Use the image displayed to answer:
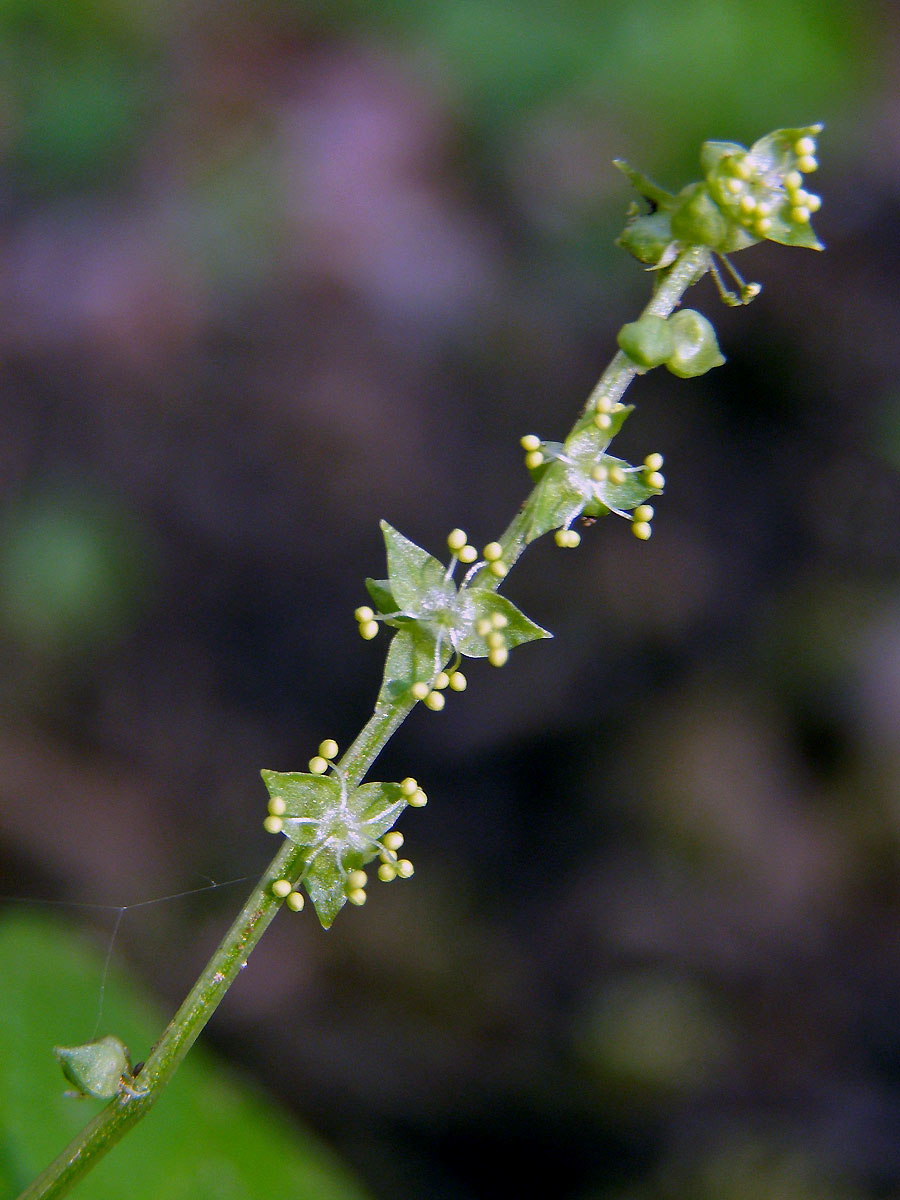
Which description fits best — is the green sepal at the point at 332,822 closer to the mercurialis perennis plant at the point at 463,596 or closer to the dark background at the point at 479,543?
the mercurialis perennis plant at the point at 463,596

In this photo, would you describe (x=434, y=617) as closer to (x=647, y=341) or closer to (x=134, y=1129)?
(x=647, y=341)

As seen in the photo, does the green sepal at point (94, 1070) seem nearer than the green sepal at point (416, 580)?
Yes

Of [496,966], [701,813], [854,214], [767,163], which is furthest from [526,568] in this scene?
[767,163]

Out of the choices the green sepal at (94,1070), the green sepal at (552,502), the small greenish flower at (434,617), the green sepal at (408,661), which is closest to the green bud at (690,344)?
the green sepal at (552,502)

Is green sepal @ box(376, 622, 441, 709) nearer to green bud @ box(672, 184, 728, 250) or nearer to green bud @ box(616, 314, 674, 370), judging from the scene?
green bud @ box(616, 314, 674, 370)

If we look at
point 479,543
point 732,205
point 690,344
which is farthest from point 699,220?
point 479,543

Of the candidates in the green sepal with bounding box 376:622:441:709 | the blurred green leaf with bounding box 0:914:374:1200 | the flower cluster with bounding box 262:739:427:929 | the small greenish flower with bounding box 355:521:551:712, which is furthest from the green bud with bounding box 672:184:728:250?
the blurred green leaf with bounding box 0:914:374:1200
